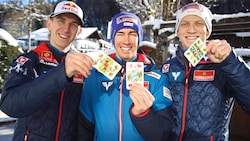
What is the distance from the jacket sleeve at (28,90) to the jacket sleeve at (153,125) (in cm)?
52

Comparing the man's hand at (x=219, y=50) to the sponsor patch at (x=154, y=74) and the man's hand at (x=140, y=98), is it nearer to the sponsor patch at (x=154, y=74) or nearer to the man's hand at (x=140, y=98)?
the sponsor patch at (x=154, y=74)

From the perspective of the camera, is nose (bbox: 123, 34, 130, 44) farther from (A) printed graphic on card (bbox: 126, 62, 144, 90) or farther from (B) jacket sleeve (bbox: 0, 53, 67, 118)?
(B) jacket sleeve (bbox: 0, 53, 67, 118)

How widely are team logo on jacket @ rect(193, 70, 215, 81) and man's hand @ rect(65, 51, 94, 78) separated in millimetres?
842

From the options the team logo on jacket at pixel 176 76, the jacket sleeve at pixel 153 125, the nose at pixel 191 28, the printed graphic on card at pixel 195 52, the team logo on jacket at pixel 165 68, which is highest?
the nose at pixel 191 28

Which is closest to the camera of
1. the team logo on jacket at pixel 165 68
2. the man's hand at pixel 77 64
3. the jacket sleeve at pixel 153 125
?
the man's hand at pixel 77 64

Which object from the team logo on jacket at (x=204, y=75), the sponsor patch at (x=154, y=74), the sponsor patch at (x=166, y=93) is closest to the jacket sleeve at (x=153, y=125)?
the sponsor patch at (x=166, y=93)

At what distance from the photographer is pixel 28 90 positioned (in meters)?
1.80

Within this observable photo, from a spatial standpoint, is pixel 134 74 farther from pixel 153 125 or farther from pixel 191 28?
pixel 191 28

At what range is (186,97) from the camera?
2139 mm

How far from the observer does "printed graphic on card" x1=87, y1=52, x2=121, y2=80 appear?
2016mm

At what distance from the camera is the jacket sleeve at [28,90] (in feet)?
5.83

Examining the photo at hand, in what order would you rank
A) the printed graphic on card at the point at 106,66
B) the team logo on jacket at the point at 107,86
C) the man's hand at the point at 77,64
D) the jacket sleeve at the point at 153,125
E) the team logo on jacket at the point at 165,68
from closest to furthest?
1. the man's hand at the point at 77,64
2. the jacket sleeve at the point at 153,125
3. the printed graphic on card at the point at 106,66
4. the team logo on jacket at the point at 107,86
5. the team logo on jacket at the point at 165,68

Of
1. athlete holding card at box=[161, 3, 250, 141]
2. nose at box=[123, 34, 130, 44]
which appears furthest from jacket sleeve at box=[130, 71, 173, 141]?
nose at box=[123, 34, 130, 44]

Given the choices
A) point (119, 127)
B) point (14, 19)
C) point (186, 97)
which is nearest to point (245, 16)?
point (186, 97)
